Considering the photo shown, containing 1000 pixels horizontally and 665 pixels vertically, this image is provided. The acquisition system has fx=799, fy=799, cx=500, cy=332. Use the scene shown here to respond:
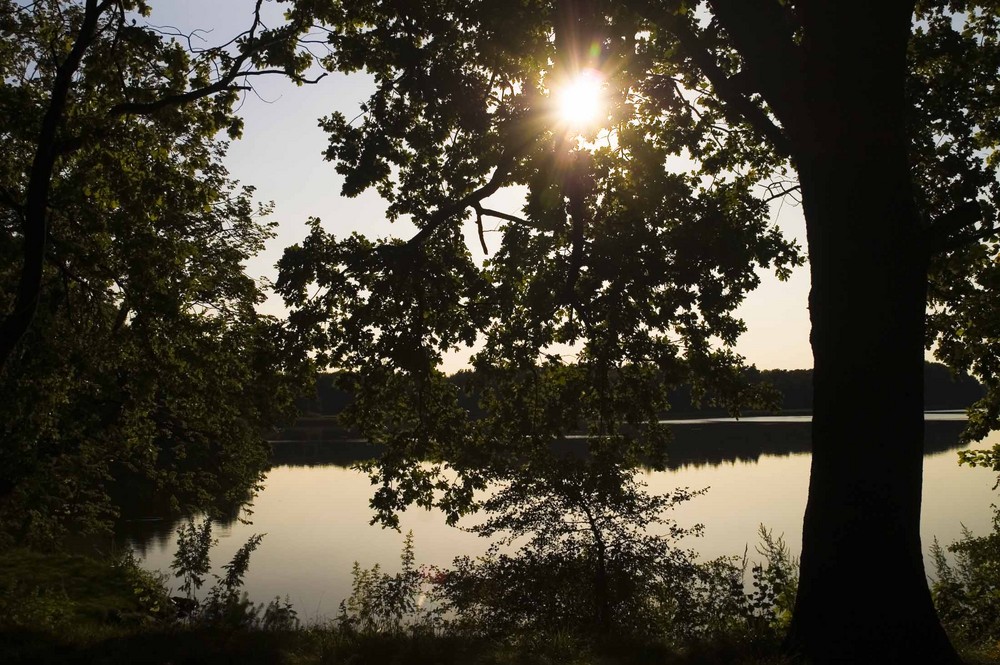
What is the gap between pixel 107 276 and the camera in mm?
12594

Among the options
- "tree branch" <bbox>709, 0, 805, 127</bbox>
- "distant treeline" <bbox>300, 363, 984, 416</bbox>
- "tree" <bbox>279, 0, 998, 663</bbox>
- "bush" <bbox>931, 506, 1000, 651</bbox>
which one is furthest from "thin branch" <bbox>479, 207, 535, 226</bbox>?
"distant treeline" <bbox>300, 363, 984, 416</bbox>

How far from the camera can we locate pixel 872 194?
7.38 meters

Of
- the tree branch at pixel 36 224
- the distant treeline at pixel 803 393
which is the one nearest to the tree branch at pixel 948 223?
the tree branch at pixel 36 224

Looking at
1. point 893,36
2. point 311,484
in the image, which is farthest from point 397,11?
point 311,484

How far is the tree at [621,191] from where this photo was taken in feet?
25.1

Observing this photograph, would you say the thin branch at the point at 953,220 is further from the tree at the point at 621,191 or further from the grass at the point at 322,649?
the grass at the point at 322,649

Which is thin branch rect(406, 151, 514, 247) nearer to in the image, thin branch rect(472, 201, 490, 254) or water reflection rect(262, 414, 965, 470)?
thin branch rect(472, 201, 490, 254)

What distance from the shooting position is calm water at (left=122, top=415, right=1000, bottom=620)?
25.4 metres

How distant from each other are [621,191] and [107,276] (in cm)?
809

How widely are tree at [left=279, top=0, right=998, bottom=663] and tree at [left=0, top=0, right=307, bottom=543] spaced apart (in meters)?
1.77

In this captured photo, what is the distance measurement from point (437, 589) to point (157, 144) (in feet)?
30.0

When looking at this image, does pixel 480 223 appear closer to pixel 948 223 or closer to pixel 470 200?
pixel 470 200

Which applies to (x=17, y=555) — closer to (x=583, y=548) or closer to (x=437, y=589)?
(x=437, y=589)

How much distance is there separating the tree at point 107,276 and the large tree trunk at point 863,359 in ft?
21.5
